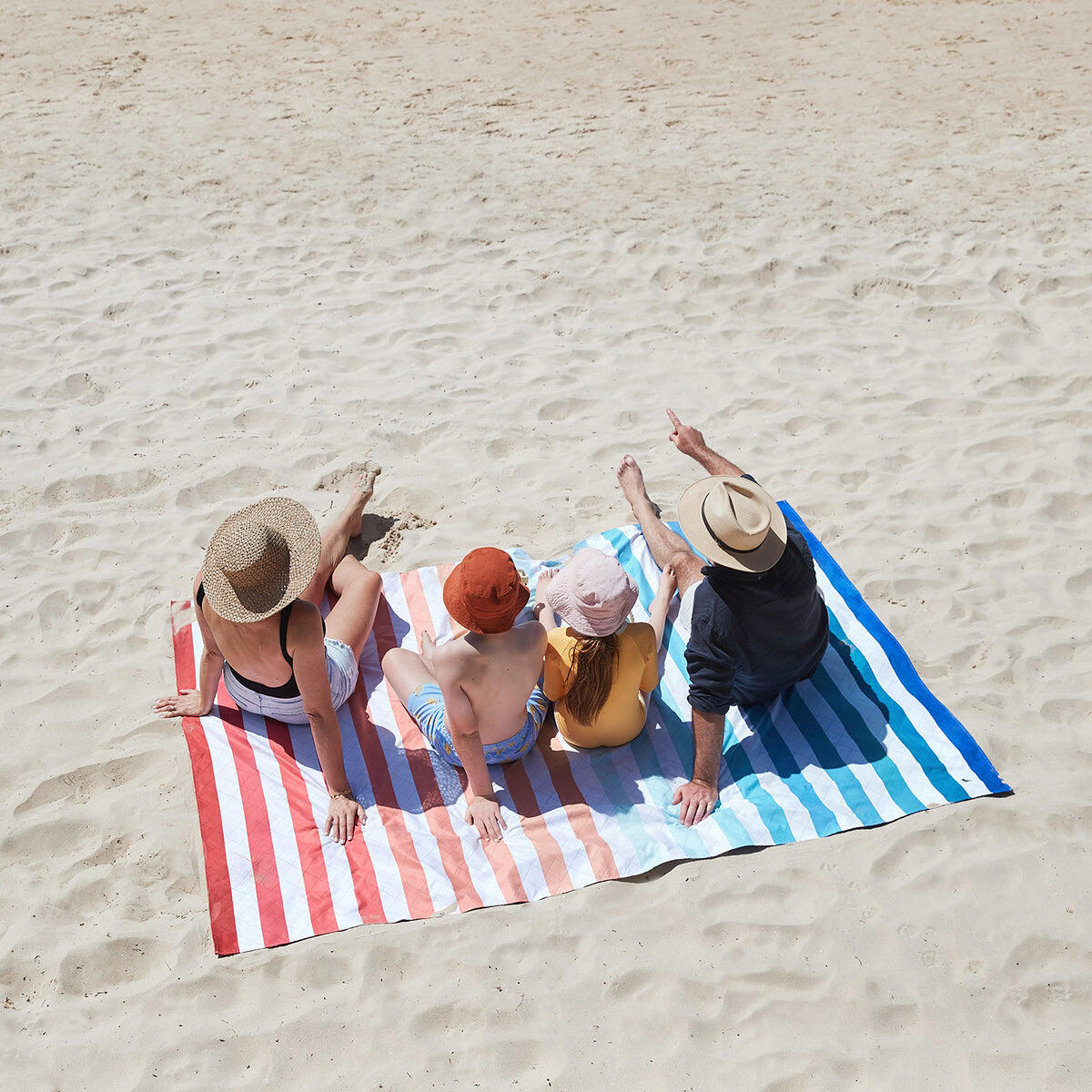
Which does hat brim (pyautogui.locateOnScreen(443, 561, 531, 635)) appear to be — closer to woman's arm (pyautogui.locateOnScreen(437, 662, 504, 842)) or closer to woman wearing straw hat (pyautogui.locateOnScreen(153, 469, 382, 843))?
woman's arm (pyautogui.locateOnScreen(437, 662, 504, 842))

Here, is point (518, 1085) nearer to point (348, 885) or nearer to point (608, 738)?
point (348, 885)

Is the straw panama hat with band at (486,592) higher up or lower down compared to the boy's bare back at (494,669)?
higher up

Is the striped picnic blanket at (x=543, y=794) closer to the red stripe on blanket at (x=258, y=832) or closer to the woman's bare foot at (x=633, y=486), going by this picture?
the red stripe on blanket at (x=258, y=832)

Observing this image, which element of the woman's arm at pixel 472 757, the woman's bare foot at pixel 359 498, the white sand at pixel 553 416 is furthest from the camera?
the woman's bare foot at pixel 359 498

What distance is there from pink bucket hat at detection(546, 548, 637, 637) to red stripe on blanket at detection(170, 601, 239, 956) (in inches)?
56.7

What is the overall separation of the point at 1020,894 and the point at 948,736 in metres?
0.64

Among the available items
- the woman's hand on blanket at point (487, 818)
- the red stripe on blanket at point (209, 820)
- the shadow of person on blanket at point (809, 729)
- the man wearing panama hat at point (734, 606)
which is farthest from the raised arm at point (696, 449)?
the red stripe on blanket at point (209, 820)

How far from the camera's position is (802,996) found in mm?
2934

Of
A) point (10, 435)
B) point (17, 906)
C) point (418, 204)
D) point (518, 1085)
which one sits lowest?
point (518, 1085)

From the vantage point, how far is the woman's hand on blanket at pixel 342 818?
341 cm

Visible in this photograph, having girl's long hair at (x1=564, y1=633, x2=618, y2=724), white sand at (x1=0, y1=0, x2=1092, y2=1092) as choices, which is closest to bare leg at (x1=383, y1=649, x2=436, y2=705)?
girl's long hair at (x1=564, y1=633, x2=618, y2=724)

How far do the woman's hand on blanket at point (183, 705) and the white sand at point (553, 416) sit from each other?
11 cm

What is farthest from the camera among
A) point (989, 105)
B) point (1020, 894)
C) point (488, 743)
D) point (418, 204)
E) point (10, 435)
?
point (989, 105)

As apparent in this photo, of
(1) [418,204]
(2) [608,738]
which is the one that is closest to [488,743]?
(2) [608,738]
